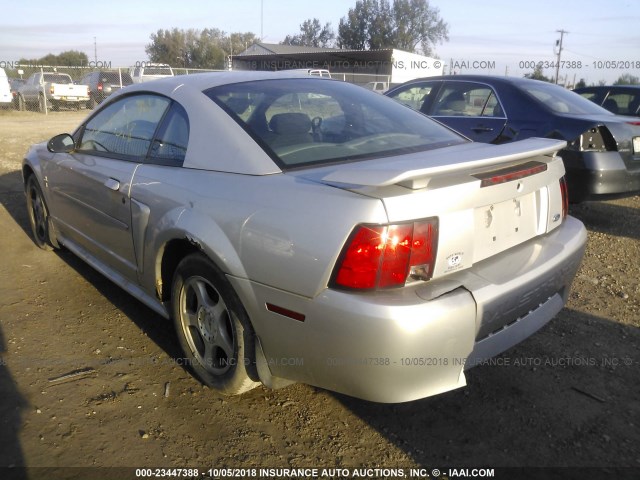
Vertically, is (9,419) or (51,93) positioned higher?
(51,93)

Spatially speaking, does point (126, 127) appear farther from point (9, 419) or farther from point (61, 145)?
point (9, 419)

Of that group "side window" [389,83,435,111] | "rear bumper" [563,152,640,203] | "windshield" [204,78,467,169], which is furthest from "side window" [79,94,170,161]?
"rear bumper" [563,152,640,203]

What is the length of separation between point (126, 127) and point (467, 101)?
388 cm

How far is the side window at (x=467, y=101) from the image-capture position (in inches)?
228

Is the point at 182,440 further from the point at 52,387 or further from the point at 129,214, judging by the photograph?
the point at 129,214

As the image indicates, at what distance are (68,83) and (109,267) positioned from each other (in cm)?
2212

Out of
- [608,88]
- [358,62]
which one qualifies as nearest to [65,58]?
[358,62]

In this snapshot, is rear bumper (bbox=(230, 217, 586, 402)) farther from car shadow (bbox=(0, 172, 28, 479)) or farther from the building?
the building

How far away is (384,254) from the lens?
2.00 meters

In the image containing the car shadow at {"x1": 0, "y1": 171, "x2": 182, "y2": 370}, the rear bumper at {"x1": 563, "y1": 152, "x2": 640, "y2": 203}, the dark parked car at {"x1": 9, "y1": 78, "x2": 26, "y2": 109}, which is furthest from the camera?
the dark parked car at {"x1": 9, "y1": 78, "x2": 26, "y2": 109}


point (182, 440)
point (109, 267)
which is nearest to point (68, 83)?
point (109, 267)

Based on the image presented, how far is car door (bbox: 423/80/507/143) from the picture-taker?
18.7 feet

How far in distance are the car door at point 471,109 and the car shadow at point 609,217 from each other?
1.52 m

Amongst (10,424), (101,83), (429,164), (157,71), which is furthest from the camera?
(157,71)
